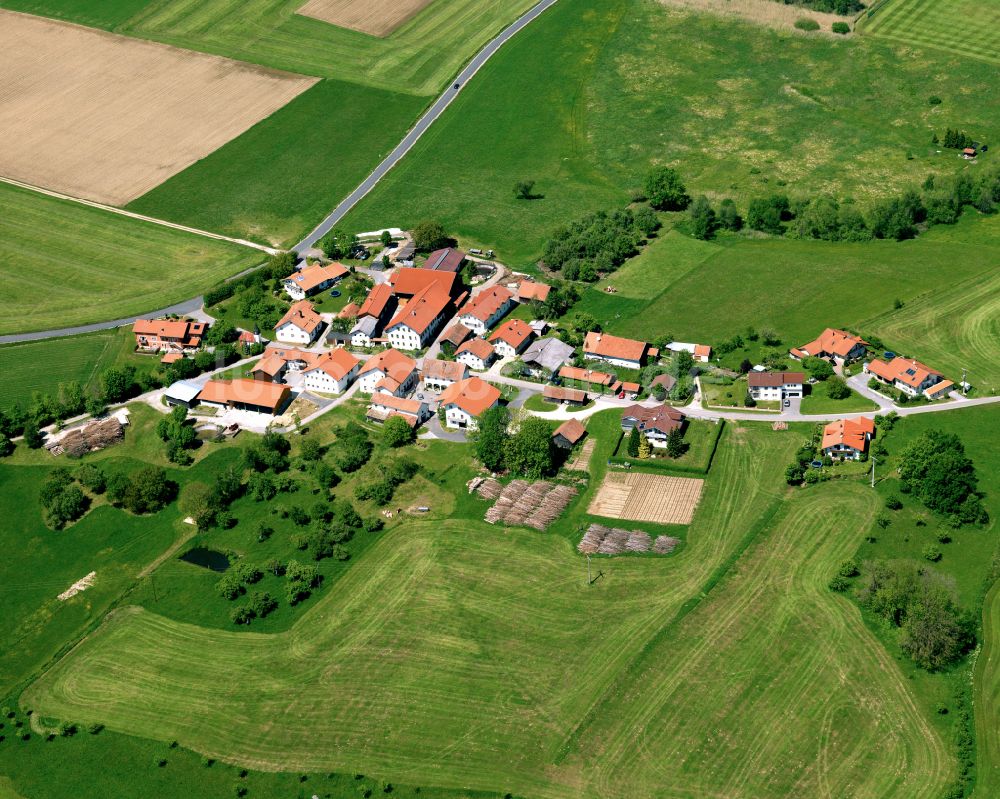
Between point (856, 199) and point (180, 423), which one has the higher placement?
point (856, 199)

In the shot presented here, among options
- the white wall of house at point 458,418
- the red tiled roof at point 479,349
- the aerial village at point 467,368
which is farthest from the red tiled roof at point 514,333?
the white wall of house at point 458,418

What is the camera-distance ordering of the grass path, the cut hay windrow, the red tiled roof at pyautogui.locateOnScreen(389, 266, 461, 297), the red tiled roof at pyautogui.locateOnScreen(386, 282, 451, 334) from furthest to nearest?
1. the red tiled roof at pyautogui.locateOnScreen(389, 266, 461, 297)
2. the red tiled roof at pyautogui.locateOnScreen(386, 282, 451, 334)
3. the cut hay windrow
4. the grass path

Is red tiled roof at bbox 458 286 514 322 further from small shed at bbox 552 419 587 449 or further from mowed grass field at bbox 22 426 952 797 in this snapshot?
mowed grass field at bbox 22 426 952 797

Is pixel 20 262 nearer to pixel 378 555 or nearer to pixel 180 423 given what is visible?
pixel 180 423

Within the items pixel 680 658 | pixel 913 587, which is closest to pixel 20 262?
pixel 680 658

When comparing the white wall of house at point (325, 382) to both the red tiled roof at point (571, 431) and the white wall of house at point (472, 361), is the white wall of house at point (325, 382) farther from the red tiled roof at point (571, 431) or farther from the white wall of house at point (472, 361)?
the red tiled roof at point (571, 431)

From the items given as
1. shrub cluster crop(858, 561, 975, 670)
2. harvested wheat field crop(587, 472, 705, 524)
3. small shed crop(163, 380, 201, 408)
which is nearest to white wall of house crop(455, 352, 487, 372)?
harvested wheat field crop(587, 472, 705, 524)
